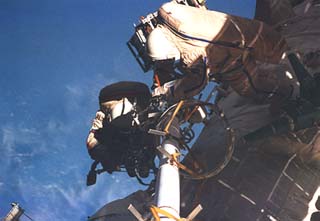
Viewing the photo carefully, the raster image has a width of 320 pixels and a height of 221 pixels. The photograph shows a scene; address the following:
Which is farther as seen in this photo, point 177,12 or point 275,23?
point 275,23

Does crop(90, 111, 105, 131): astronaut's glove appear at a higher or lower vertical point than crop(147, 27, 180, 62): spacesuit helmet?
higher

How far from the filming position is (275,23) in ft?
40.1

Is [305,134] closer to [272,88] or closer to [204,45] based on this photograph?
[272,88]

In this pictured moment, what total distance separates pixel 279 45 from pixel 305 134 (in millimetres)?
2198

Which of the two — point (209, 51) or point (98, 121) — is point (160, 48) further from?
point (98, 121)

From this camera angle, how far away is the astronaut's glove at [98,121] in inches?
427

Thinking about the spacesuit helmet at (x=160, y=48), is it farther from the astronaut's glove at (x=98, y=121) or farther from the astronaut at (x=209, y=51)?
the astronaut's glove at (x=98, y=121)

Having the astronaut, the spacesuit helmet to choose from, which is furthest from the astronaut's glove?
the spacesuit helmet

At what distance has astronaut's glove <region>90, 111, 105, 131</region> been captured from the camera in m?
10.8

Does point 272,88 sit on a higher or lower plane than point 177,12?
lower

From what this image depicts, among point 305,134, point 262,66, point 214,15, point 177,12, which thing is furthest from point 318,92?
point 177,12

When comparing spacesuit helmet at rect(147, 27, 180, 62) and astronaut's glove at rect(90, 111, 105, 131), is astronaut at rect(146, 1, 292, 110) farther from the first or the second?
astronaut's glove at rect(90, 111, 105, 131)

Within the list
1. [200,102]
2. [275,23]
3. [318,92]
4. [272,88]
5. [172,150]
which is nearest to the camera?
[172,150]

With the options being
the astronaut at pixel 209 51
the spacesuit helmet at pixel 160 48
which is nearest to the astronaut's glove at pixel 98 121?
the astronaut at pixel 209 51
